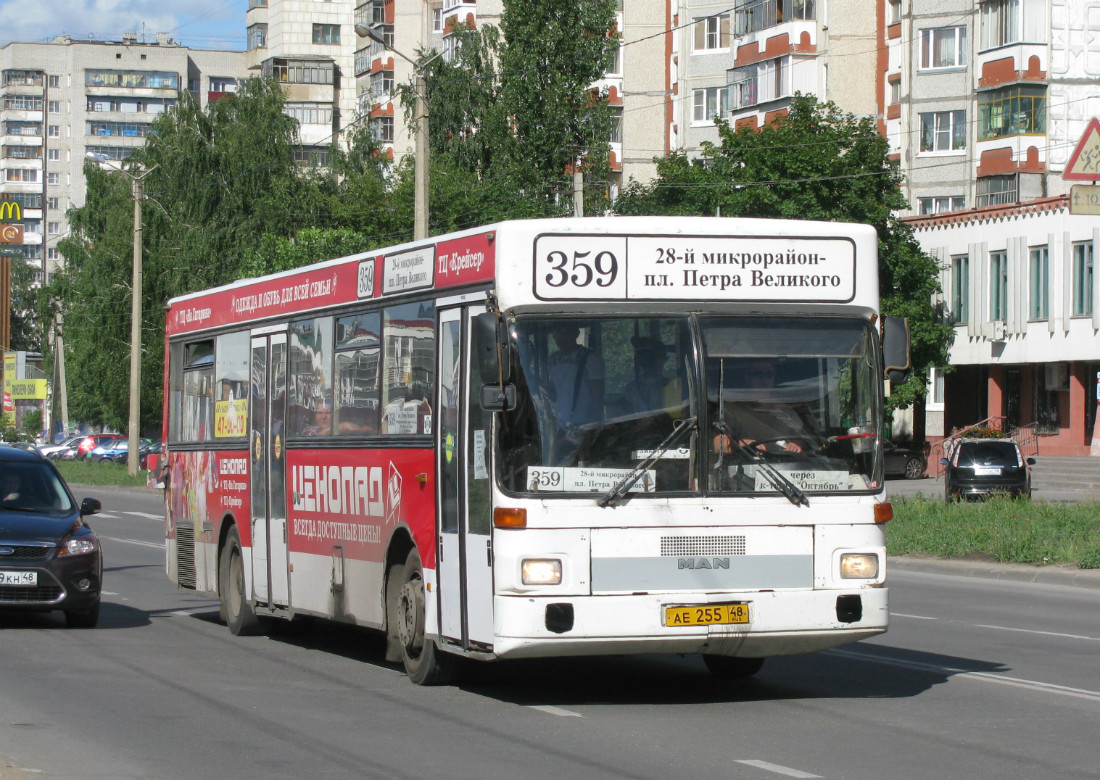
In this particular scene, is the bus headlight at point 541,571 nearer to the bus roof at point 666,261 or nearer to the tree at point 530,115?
the bus roof at point 666,261

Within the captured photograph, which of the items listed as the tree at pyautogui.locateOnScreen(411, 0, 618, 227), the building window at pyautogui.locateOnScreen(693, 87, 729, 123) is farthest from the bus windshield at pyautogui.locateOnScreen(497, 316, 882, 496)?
the building window at pyautogui.locateOnScreen(693, 87, 729, 123)

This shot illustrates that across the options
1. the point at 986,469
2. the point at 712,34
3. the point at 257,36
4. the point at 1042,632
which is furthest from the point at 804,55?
the point at 257,36

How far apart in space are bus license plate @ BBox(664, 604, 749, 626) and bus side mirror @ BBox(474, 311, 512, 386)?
164cm

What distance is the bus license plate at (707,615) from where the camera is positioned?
32.6 feet

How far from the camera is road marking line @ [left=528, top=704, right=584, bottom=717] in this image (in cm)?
1010

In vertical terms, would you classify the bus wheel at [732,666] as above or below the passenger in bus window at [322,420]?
below

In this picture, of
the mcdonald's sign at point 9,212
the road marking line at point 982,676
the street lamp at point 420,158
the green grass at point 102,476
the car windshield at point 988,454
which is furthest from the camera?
the green grass at point 102,476

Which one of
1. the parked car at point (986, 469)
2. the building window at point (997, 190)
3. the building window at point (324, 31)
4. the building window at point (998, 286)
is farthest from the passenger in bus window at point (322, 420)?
the building window at point (324, 31)

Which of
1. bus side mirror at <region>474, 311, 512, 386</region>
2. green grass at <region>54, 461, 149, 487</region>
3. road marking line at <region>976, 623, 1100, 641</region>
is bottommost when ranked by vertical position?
green grass at <region>54, 461, 149, 487</region>

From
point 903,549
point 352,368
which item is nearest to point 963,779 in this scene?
point 352,368

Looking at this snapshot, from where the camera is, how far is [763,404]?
10156 millimetres

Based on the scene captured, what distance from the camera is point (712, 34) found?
75.3m

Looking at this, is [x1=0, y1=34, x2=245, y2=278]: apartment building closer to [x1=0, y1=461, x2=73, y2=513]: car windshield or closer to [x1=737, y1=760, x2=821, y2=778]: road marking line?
[x1=0, y1=461, x2=73, y2=513]: car windshield

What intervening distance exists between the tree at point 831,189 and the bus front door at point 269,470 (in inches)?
1542
